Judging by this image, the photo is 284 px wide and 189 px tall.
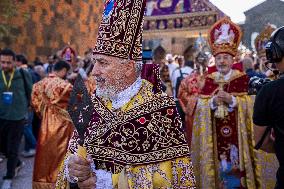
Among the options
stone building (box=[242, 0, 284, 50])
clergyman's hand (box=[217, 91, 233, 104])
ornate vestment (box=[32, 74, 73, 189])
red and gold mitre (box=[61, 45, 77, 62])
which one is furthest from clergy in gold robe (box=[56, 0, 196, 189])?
red and gold mitre (box=[61, 45, 77, 62])

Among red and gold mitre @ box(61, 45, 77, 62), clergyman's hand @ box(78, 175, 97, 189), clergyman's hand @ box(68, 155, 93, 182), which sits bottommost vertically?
clergyman's hand @ box(78, 175, 97, 189)

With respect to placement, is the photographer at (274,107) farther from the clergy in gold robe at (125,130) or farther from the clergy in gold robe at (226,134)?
the clergy in gold robe at (226,134)

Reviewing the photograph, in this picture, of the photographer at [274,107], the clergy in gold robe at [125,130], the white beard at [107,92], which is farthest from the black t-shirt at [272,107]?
the white beard at [107,92]

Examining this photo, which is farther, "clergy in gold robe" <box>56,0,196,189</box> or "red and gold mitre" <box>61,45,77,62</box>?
"red and gold mitre" <box>61,45,77,62</box>

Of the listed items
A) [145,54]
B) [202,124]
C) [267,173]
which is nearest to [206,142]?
[202,124]

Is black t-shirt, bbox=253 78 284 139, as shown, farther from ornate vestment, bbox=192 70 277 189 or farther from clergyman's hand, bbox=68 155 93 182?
ornate vestment, bbox=192 70 277 189

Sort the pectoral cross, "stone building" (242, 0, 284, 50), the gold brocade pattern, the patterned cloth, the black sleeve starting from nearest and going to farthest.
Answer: the black sleeve → the gold brocade pattern → the pectoral cross → the patterned cloth → "stone building" (242, 0, 284, 50)

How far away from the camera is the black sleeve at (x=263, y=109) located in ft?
8.36

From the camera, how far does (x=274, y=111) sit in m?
2.54

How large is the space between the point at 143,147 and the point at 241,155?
281 cm

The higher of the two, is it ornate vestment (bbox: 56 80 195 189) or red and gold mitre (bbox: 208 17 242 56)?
red and gold mitre (bbox: 208 17 242 56)

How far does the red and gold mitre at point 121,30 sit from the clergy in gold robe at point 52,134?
11.0 ft

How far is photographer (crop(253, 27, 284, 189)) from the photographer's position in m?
2.52

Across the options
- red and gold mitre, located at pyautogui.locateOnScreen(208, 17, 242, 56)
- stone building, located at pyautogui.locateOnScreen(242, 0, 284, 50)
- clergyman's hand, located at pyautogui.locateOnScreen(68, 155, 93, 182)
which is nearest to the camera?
clergyman's hand, located at pyautogui.locateOnScreen(68, 155, 93, 182)
